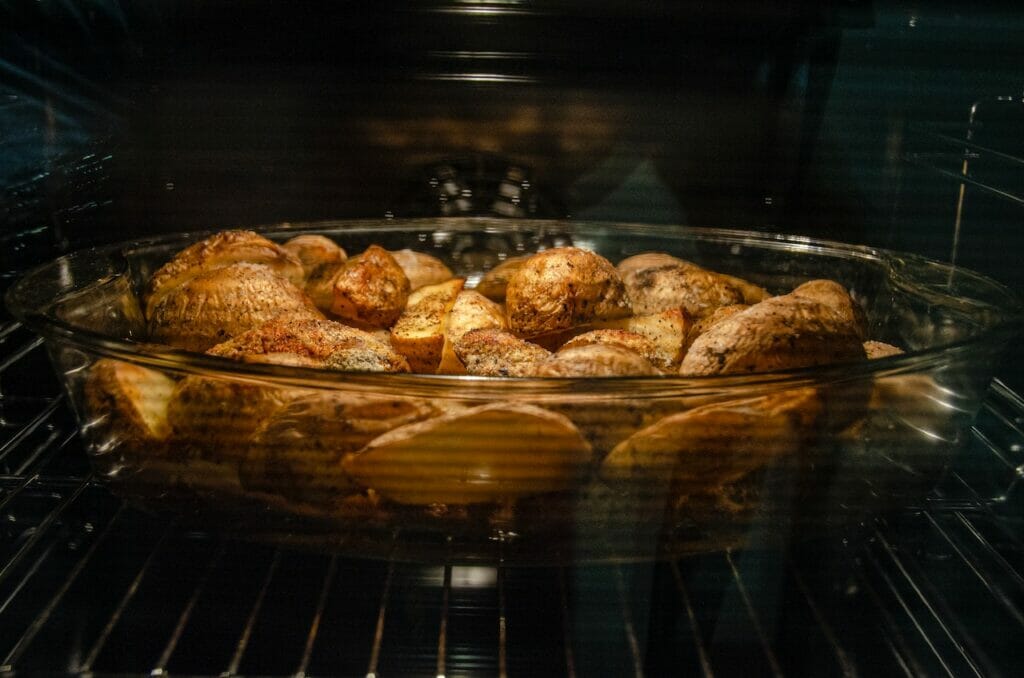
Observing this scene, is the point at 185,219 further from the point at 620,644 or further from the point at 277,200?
the point at 620,644

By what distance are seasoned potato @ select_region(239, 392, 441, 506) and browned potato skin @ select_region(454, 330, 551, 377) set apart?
11 cm

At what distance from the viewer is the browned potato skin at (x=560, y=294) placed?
2.14 ft

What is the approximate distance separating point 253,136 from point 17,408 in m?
0.38

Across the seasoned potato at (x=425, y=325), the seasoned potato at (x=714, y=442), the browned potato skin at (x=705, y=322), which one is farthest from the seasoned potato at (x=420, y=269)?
the seasoned potato at (x=714, y=442)

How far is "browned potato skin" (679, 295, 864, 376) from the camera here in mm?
510

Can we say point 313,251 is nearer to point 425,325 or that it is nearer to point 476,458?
point 425,325

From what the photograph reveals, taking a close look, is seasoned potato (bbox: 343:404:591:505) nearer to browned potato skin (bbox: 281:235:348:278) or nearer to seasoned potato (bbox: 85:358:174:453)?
seasoned potato (bbox: 85:358:174:453)

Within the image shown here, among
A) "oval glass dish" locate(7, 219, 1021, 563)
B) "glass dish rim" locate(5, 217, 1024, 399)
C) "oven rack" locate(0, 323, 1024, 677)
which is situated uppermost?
"glass dish rim" locate(5, 217, 1024, 399)

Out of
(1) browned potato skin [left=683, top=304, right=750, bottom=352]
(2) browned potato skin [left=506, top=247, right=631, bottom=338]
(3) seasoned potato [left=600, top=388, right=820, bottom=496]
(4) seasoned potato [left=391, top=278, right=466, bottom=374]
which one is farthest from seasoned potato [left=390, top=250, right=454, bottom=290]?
(3) seasoned potato [left=600, top=388, right=820, bottom=496]

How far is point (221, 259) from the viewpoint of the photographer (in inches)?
29.0

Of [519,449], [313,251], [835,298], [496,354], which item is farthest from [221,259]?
[835,298]

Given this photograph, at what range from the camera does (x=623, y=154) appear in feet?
3.31

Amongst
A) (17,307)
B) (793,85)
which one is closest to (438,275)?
(17,307)

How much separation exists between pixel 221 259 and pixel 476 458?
0.39m
